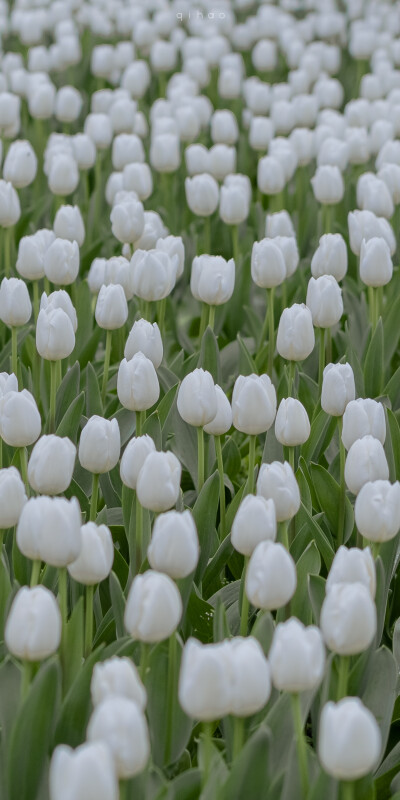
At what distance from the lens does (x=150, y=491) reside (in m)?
1.52

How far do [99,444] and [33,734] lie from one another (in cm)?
48

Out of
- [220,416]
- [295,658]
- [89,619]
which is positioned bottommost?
[89,619]

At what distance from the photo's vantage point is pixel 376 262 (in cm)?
233

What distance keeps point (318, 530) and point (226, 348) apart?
0.99m

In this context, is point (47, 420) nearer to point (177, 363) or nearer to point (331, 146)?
point (177, 363)

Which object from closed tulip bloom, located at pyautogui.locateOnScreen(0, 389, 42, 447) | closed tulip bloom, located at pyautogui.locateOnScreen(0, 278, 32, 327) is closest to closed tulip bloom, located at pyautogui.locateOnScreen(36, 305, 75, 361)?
closed tulip bloom, located at pyautogui.locateOnScreen(0, 278, 32, 327)

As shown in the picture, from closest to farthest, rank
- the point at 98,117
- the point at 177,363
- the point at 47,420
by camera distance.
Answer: the point at 47,420 < the point at 177,363 < the point at 98,117

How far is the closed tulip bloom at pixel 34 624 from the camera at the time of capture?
1243 mm

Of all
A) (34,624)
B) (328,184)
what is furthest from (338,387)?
(328,184)

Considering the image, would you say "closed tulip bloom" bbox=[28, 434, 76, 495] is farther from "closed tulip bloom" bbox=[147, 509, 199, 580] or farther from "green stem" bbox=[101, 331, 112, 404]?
"green stem" bbox=[101, 331, 112, 404]

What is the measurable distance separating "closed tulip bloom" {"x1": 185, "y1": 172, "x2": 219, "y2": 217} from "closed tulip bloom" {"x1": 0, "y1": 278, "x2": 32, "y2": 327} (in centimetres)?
87

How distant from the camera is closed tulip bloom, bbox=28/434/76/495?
153 centimetres

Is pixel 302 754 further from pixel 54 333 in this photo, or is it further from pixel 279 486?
pixel 54 333

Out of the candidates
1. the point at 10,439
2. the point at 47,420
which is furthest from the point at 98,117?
the point at 10,439
